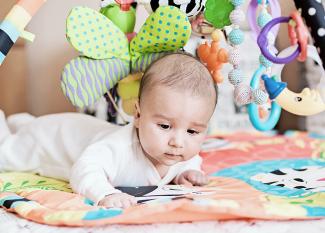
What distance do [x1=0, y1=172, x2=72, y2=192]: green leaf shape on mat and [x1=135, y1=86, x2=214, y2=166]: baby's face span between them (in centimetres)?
22

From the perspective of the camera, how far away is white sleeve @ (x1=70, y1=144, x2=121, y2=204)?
95cm

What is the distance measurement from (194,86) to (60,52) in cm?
63

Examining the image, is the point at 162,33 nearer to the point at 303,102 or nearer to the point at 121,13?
the point at 121,13

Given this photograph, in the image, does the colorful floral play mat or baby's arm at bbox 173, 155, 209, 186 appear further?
baby's arm at bbox 173, 155, 209, 186

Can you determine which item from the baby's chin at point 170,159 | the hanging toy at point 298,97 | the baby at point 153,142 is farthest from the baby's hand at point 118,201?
the hanging toy at point 298,97

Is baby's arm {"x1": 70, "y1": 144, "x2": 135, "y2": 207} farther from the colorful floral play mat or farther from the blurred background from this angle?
the blurred background

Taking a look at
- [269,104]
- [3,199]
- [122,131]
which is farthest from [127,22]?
[3,199]

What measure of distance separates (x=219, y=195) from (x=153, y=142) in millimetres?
167

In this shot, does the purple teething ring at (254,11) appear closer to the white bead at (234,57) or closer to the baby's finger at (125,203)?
the white bead at (234,57)

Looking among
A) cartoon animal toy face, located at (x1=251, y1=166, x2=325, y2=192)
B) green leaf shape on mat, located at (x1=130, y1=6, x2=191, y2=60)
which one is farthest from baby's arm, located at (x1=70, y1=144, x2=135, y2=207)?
cartoon animal toy face, located at (x1=251, y1=166, x2=325, y2=192)

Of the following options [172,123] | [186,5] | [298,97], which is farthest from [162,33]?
[298,97]

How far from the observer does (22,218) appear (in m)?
0.88

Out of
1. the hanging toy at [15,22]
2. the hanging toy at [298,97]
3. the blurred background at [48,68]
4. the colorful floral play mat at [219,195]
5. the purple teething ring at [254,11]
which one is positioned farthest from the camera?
the blurred background at [48,68]

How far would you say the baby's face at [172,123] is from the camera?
0.99m
